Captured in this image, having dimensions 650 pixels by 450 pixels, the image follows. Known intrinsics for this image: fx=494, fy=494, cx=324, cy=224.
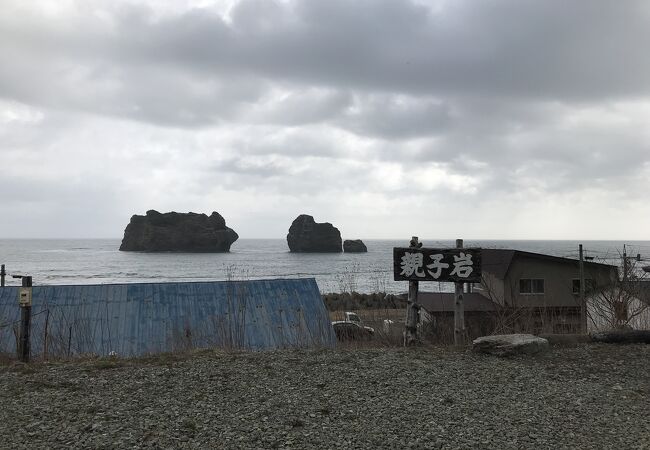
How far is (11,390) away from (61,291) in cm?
747

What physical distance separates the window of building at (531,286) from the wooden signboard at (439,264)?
15.2 metres

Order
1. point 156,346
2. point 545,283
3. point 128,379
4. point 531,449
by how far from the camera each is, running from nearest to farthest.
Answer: point 531,449 → point 128,379 → point 156,346 → point 545,283

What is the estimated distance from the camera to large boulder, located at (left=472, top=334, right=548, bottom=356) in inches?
265

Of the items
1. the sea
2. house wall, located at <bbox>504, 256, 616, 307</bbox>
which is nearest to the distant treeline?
the sea

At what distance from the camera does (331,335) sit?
9.88 m

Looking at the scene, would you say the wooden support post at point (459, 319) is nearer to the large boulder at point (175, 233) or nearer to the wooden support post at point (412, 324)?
the wooden support post at point (412, 324)

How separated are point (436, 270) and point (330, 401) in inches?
148

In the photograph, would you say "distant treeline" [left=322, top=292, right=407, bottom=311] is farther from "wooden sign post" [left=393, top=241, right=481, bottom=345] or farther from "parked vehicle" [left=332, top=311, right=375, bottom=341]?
"wooden sign post" [left=393, top=241, right=481, bottom=345]

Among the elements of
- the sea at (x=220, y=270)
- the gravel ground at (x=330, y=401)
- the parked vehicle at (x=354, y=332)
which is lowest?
the sea at (x=220, y=270)

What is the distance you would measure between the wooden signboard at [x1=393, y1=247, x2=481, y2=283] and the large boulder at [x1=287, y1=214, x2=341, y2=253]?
12273 cm

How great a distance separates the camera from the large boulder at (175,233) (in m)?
120

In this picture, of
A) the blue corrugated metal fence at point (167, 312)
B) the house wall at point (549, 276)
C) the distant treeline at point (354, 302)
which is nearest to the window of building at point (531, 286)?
the house wall at point (549, 276)

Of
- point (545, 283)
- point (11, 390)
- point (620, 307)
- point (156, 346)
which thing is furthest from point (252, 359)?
point (545, 283)

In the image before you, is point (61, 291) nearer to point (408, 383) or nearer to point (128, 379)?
point (128, 379)
